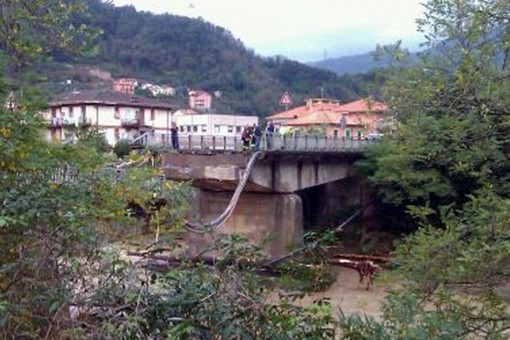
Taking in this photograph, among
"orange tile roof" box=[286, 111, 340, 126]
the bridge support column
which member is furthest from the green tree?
"orange tile roof" box=[286, 111, 340, 126]

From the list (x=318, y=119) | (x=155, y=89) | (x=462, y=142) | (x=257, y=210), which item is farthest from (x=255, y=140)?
(x=318, y=119)

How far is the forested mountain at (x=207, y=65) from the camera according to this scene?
103 metres

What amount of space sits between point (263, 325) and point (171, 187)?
320 cm

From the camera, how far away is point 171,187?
7.33 meters

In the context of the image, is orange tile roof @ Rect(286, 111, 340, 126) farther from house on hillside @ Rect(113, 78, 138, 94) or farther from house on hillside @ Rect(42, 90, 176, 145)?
house on hillside @ Rect(113, 78, 138, 94)

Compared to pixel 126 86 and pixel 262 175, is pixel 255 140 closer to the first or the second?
pixel 262 175

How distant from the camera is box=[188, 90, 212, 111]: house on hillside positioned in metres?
95.1

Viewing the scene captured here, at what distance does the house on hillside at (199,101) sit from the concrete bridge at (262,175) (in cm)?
6081

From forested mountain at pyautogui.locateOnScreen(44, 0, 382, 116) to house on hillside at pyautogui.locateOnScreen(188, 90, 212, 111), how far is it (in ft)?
9.54

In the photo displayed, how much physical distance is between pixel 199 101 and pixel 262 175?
6695cm

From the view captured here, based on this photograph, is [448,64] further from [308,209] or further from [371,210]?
[308,209]

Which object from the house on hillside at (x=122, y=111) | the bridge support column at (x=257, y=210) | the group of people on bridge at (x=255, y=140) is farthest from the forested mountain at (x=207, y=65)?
the group of people on bridge at (x=255, y=140)

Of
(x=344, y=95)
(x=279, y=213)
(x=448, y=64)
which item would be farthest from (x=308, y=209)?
Answer: (x=344, y=95)

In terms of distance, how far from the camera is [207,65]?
374 feet
